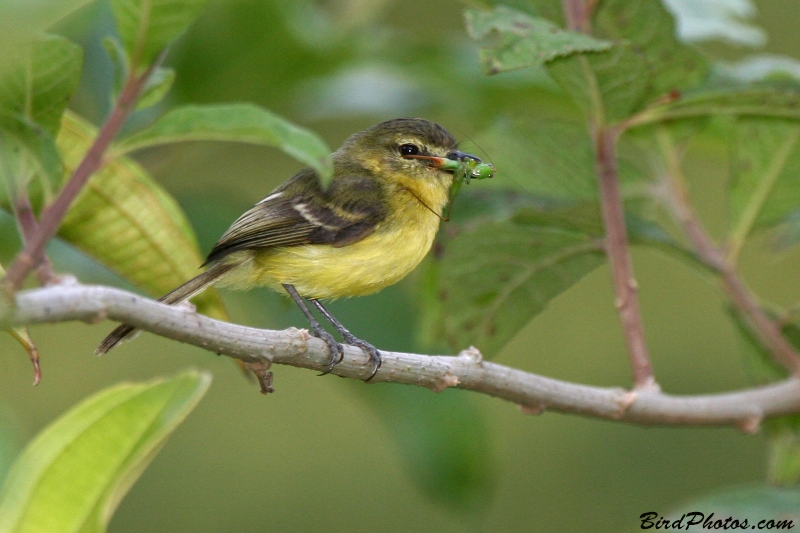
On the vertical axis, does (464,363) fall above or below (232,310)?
below

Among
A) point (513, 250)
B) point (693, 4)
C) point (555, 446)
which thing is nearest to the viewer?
point (513, 250)

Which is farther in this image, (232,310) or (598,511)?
(598,511)

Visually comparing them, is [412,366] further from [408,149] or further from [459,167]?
[408,149]

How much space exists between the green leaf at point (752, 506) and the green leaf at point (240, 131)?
138cm

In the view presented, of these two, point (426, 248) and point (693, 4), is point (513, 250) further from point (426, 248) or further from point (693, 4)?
point (693, 4)

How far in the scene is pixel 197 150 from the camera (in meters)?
3.18

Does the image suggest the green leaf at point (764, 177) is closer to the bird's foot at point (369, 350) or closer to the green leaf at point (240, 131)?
the bird's foot at point (369, 350)

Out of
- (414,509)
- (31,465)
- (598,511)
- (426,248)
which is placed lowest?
(31,465)

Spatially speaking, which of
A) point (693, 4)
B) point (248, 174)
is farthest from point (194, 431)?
point (693, 4)

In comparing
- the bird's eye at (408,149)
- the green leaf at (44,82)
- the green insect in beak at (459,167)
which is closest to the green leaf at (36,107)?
the green leaf at (44,82)

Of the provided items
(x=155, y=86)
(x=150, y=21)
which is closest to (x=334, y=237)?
(x=155, y=86)

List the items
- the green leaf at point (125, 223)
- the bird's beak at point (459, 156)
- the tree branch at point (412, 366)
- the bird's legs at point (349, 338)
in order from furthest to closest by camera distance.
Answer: the bird's beak at point (459, 156) < the bird's legs at point (349, 338) < the green leaf at point (125, 223) < the tree branch at point (412, 366)

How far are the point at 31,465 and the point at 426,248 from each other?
1359 millimetres

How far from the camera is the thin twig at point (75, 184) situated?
52.7 inches
